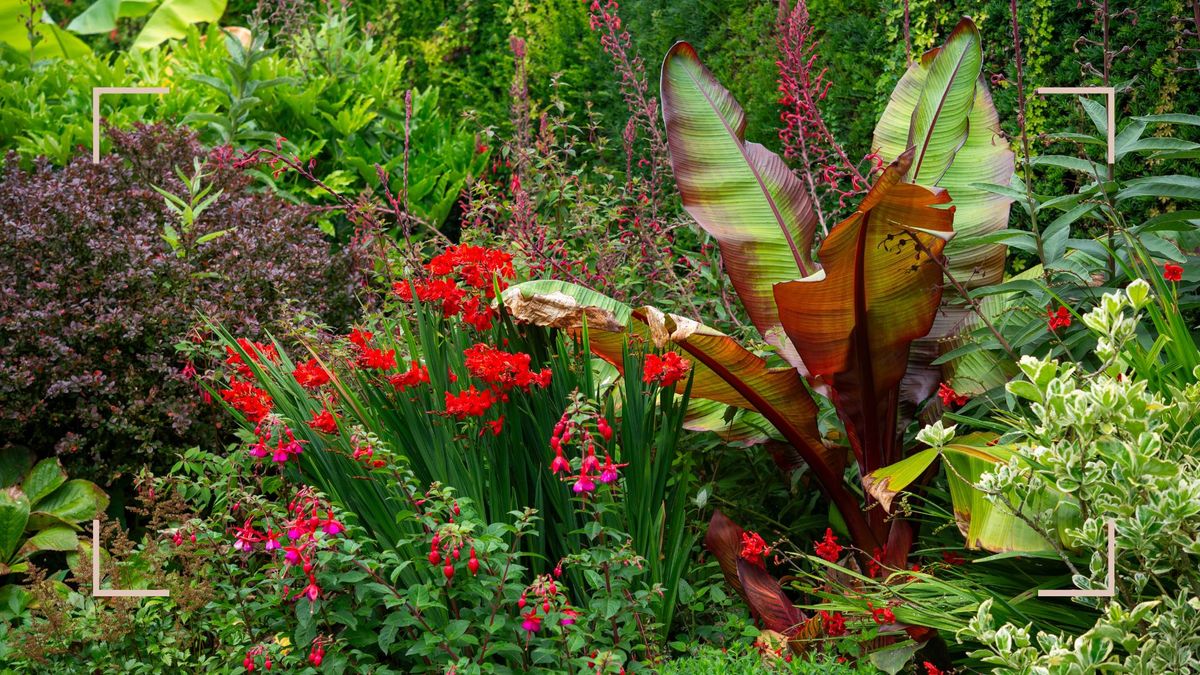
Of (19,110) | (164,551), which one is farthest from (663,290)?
(19,110)

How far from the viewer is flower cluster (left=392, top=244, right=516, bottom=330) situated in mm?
3064

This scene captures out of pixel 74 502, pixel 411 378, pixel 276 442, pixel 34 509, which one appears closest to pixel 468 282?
pixel 411 378

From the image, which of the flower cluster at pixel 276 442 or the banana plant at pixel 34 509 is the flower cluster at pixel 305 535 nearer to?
the flower cluster at pixel 276 442

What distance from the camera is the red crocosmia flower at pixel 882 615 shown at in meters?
2.87

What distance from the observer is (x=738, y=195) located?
12.1 ft

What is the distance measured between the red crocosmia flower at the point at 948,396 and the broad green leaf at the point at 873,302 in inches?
5.1

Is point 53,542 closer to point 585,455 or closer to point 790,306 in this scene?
point 585,455

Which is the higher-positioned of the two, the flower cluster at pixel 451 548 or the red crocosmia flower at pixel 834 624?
the flower cluster at pixel 451 548

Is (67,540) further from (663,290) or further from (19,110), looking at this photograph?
(19,110)

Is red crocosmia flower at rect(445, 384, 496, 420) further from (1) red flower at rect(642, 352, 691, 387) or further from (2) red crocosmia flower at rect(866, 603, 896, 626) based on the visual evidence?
(2) red crocosmia flower at rect(866, 603, 896, 626)

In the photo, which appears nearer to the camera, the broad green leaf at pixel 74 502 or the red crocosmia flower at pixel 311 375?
the red crocosmia flower at pixel 311 375

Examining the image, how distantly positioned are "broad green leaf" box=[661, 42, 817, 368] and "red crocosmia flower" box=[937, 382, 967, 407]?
1.47 ft

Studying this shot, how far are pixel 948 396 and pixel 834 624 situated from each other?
0.72 metres
